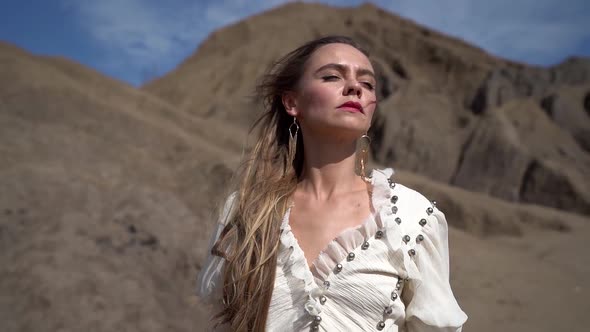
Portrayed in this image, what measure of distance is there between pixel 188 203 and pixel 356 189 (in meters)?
7.20

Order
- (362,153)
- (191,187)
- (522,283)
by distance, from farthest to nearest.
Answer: (191,187), (522,283), (362,153)

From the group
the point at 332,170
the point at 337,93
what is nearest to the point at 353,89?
the point at 337,93

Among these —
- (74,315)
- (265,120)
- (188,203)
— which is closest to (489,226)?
(188,203)

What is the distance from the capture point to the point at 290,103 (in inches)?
78.4

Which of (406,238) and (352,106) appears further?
(352,106)

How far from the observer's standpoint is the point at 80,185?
7.18 m

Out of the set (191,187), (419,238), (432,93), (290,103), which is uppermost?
(290,103)

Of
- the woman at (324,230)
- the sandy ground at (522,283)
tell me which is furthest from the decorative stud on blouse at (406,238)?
the sandy ground at (522,283)

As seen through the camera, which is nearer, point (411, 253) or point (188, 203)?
point (411, 253)

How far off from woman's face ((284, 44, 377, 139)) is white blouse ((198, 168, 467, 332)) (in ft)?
0.96

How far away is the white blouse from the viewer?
5.05ft

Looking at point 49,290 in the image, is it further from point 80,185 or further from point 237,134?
point 237,134

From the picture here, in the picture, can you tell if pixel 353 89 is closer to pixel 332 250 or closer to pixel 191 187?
pixel 332 250

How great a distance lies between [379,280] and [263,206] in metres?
0.49
